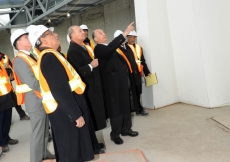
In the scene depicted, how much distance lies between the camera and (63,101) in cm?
166

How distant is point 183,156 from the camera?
95.0 inches

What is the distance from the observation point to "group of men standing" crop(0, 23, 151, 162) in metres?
1.70

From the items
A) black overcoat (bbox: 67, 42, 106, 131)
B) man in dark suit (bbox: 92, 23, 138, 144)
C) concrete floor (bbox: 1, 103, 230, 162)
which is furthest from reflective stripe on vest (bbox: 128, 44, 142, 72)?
black overcoat (bbox: 67, 42, 106, 131)

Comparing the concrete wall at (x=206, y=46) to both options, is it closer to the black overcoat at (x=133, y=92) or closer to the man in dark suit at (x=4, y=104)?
the black overcoat at (x=133, y=92)

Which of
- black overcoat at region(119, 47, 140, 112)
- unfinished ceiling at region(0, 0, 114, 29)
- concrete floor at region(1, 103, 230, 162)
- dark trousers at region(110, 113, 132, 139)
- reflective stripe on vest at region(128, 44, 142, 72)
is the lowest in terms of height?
concrete floor at region(1, 103, 230, 162)

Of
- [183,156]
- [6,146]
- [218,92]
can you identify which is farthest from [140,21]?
[6,146]

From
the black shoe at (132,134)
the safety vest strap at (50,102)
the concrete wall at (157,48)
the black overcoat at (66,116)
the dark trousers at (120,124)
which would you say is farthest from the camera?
the concrete wall at (157,48)

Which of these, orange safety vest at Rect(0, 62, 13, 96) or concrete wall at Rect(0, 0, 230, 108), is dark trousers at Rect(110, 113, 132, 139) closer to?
concrete wall at Rect(0, 0, 230, 108)

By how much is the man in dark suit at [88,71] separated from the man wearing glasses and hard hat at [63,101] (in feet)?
2.16

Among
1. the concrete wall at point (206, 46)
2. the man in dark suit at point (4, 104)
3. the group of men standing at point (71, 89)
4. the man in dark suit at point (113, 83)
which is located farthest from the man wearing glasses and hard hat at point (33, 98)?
the concrete wall at point (206, 46)

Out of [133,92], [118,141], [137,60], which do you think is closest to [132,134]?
[118,141]

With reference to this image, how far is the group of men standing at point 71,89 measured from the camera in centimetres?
170

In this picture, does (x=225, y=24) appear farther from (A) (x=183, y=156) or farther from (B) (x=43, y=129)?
(B) (x=43, y=129)

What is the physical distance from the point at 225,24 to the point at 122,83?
2.30m
